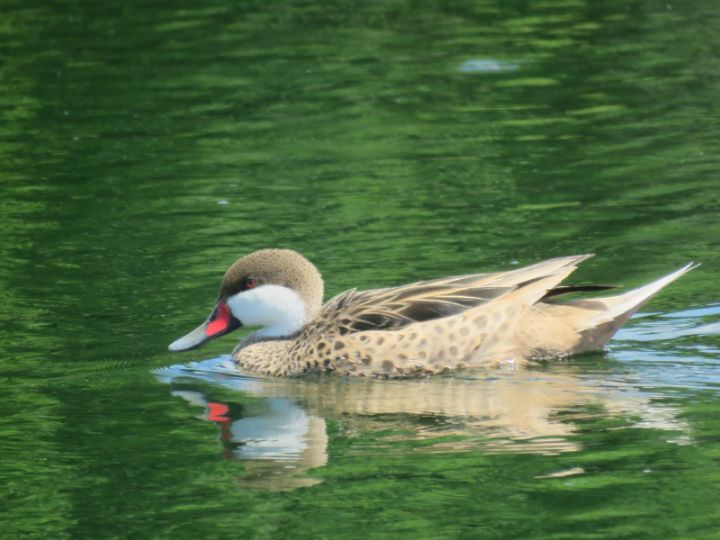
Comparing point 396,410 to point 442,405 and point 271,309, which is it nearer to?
point 442,405

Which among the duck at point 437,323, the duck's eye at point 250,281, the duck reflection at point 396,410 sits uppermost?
the duck's eye at point 250,281

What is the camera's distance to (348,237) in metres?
14.0

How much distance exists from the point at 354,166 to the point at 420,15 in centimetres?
734

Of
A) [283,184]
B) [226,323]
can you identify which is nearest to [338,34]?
[283,184]

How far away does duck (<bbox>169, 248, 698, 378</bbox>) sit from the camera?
11.1m

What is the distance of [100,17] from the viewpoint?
2433 cm

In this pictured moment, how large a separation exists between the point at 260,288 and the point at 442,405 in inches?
72.5

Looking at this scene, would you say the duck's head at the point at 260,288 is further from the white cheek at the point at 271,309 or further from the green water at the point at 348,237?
the green water at the point at 348,237

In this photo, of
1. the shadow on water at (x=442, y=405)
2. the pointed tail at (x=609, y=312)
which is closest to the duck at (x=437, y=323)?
the pointed tail at (x=609, y=312)

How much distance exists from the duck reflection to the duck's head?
31 centimetres

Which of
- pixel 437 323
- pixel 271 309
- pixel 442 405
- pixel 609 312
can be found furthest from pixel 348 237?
pixel 442 405

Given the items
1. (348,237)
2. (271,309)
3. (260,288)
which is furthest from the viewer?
(348,237)

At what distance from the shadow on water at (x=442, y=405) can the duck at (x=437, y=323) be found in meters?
0.13

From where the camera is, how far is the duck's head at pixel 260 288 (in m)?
11.5
